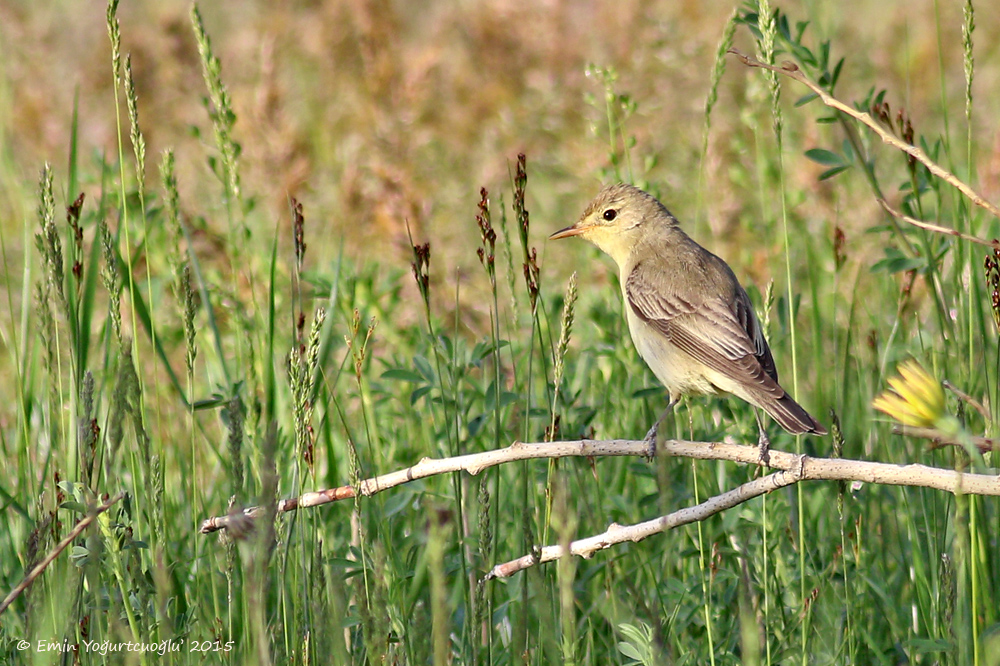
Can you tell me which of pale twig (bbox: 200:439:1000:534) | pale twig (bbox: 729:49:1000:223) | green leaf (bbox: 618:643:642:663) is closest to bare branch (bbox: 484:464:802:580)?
pale twig (bbox: 200:439:1000:534)

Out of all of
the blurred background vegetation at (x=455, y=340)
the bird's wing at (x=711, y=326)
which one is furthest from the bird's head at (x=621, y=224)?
the bird's wing at (x=711, y=326)

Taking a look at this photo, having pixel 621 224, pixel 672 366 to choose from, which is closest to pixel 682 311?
pixel 672 366

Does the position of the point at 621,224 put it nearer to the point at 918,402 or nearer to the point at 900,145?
the point at 900,145

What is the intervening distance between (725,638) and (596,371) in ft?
6.66

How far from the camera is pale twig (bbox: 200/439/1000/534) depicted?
7.12 ft

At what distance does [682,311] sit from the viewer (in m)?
4.62

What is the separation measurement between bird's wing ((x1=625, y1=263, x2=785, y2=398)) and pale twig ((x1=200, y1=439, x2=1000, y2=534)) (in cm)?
126

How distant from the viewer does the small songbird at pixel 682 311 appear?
3.96 m

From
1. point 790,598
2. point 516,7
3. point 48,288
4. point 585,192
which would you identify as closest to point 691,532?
point 790,598

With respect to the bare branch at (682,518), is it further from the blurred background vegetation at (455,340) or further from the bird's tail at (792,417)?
the bird's tail at (792,417)

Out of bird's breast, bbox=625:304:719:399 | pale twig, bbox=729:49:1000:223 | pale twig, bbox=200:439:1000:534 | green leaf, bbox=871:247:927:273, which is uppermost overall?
pale twig, bbox=729:49:1000:223

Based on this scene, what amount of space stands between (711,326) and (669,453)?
216 cm

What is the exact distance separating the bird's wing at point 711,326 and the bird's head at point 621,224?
0.39m

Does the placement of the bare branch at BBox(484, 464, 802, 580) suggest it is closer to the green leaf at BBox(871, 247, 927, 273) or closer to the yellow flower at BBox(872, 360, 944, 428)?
the yellow flower at BBox(872, 360, 944, 428)
